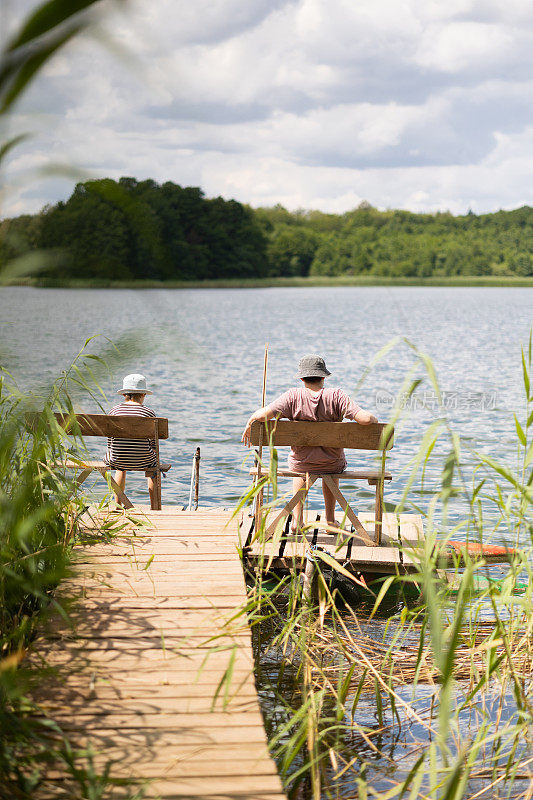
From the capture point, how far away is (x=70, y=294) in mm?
1030

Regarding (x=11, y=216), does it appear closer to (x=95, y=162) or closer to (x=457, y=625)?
(x=95, y=162)

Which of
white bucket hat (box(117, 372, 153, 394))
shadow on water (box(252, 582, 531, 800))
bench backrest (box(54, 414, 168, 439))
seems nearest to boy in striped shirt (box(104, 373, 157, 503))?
white bucket hat (box(117, 372, 153, 394))

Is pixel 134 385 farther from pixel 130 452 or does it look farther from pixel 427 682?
pixel 427 682

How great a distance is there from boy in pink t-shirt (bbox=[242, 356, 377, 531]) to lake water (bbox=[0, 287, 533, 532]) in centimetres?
94

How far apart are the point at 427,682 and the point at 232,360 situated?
2420cm

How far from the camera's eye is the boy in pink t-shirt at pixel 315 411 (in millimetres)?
5660

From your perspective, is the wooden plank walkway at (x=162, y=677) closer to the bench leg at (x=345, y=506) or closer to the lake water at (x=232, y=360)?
the lake water at (x=232, y=360)

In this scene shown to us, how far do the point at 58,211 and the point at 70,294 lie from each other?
109 mm

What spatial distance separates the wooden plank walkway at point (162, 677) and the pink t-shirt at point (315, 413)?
1.89 meters

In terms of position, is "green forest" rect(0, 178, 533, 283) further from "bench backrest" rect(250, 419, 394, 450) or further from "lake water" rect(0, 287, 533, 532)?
"bench backrest" rect(250, 419, 394, 450)

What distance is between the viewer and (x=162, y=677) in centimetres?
261

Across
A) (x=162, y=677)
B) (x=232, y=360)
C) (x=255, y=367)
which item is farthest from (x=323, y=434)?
(x=232, y=360)

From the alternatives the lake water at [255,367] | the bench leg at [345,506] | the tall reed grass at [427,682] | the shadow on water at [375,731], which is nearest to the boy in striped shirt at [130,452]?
the lake water at [255,367]

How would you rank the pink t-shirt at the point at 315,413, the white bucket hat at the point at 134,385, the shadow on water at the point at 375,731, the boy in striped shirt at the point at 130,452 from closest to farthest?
the shadow on water at the point at 375,731, the pink t-shirt at the point at 315,413, the boy in striped shirt at the point at 130,452, the white bucket hat at the point at 134,385
